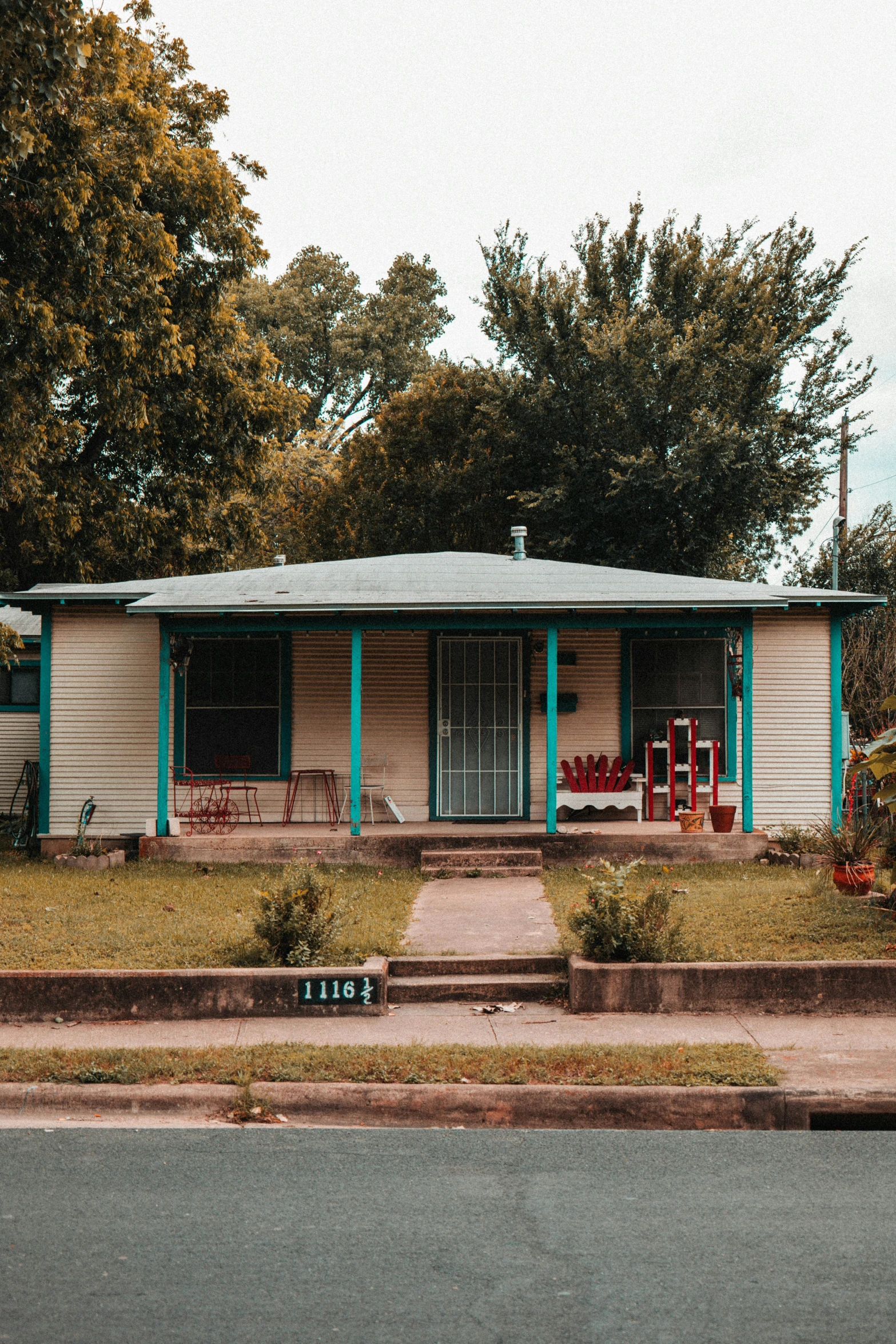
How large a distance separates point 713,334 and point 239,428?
35.9 feet

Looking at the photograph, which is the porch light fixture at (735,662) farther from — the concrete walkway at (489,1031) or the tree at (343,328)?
the tree at (343,328)

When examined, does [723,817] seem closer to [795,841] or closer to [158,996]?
[795,841]

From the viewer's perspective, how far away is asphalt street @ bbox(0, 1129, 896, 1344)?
3721mm

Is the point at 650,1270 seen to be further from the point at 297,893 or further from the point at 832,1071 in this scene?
the point at 297,893

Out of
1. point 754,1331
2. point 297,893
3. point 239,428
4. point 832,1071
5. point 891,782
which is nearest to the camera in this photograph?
point 754,1331

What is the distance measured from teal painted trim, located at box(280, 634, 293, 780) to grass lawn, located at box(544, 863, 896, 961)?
3985mm

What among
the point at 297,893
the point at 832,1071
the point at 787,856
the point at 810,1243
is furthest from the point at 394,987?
the point at 787,856

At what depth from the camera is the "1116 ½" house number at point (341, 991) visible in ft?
24.4

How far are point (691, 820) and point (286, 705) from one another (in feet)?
16.6

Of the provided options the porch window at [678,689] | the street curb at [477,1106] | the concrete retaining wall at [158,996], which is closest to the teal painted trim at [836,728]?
the porch window at [678,689]

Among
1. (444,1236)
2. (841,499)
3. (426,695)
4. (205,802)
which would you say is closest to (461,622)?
(426,695)

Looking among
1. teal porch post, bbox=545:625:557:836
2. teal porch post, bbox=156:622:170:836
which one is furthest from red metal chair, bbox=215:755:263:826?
teal porch post, bbox=545:625:557:836

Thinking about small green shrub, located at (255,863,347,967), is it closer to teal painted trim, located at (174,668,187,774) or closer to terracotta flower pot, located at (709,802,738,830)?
terracotta flower pot, located at (709,802,738,830)

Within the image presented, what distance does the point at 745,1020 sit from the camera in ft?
24.2
